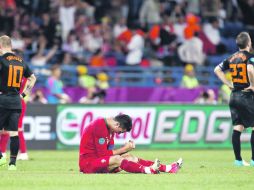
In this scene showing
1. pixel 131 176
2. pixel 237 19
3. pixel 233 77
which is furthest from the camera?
pixel 237 19

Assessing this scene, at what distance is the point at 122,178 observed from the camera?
13930 mm

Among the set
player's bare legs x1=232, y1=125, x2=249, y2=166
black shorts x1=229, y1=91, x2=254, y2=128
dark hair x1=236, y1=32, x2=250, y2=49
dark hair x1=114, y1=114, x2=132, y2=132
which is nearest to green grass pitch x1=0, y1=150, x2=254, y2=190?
player's bare legs x1=232, y1=125, x2=249, y2=166

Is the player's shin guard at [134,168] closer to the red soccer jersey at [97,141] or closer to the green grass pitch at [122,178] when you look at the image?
the green grass pitch at [122,178]

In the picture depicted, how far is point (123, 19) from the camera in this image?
3116cm

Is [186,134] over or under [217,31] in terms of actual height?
under

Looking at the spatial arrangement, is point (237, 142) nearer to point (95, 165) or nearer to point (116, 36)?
point (95, 165)

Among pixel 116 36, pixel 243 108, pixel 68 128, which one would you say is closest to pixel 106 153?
pixel 243 108

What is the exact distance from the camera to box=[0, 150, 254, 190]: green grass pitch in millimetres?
12750

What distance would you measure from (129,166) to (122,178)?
0.71 m

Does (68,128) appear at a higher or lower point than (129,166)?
lower

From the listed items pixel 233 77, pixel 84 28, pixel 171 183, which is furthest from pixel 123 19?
pixel 171 183

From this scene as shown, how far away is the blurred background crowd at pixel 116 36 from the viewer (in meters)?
29.3

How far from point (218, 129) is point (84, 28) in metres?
6.78

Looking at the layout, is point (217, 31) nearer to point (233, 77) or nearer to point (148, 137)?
point (148, 137)
